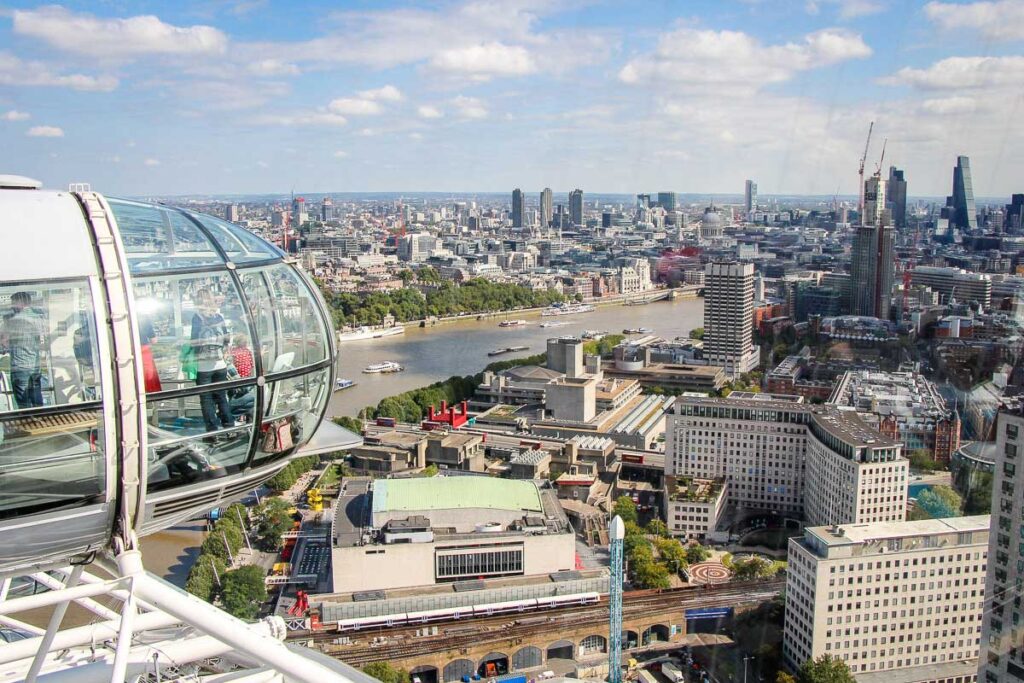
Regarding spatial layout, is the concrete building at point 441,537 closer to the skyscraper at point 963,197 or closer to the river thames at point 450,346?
the river thames at point 450,346

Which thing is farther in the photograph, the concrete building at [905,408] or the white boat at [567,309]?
the white boat at [567,309]

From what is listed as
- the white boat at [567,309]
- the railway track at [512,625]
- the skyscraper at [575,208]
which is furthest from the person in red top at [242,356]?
the skyscraper at [575,208]

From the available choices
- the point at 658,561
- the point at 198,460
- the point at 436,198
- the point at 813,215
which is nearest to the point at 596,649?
the point at 658,561

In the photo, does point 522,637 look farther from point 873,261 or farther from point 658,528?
point 873,261

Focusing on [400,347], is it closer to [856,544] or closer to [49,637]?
[856,544]

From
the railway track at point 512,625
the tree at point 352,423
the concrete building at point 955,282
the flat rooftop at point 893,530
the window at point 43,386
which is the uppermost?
the window at point 43,386
